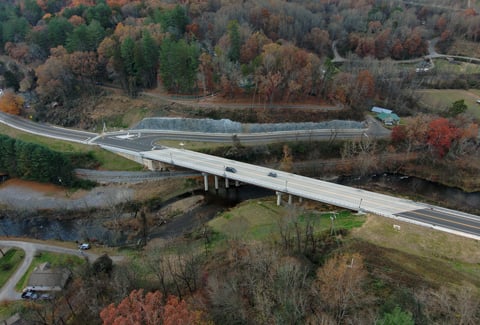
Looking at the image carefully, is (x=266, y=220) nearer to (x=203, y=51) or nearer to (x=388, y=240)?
(x=388, y=240)

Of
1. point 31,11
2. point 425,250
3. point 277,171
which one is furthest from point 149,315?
point 31,11

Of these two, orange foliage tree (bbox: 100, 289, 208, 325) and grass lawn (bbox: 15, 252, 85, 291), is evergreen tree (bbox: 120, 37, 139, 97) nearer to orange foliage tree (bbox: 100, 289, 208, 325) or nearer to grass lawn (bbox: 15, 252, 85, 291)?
grass lawn (bbox: 15, 252, 85, 291)

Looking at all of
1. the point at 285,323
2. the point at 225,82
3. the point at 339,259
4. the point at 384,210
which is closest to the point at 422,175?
the point at 384,210

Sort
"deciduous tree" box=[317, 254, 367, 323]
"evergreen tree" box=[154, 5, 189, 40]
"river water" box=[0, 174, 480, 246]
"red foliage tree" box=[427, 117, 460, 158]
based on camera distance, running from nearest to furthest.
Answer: "deciduous tree" box=[317, 254, 367, 323] → "river water" box=[0, 174, 480, 246] → "red foliage tree" box=[427, 117, 460, 158] → "evergreen tree" box=[154, 5, 189, 40]

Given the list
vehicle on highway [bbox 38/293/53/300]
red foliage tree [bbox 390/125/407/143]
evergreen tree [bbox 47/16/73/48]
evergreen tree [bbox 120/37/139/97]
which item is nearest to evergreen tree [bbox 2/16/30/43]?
evergreen tree [bbox 47/16/73/48]

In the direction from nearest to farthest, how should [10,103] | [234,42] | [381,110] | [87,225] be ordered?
[87,225]
[10,103]
[381,110]
[234,42]

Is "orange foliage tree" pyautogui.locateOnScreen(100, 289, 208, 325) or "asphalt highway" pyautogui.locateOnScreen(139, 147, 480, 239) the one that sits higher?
"orange foliage tree" pyautogui.locateOnScreen(100, 289, 208, 325)
